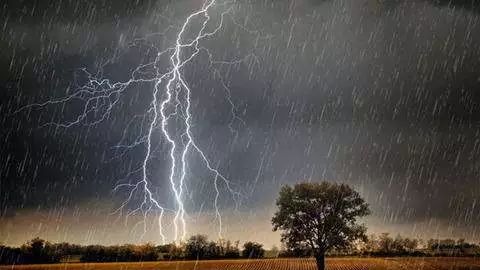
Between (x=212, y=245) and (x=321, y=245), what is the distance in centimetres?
2343

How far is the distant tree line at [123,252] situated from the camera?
1941 inches

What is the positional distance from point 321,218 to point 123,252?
25647mm

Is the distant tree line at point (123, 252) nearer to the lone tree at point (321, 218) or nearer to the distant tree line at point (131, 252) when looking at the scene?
the distant tree line at point (131, 252)

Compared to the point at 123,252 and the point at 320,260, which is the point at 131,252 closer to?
the point at 123,252

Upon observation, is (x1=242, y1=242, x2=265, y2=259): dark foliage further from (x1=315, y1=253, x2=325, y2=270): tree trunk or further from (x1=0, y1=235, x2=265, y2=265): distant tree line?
(x1=315, y1=253, x2=325, y2=270): tree trunk

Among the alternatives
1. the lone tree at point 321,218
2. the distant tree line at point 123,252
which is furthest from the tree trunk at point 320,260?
the distant tree line at point 123,252

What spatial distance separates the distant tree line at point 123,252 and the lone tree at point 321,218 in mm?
18934

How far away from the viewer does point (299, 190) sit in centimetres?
3344

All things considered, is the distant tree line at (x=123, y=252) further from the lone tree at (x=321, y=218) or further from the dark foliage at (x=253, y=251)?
the lone tree at (x=321, y=218)

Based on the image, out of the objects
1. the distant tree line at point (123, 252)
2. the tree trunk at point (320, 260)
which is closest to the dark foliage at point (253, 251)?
the distant tree line at point (123, 252)

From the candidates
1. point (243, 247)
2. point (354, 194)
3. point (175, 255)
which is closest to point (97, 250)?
point (175, 255)

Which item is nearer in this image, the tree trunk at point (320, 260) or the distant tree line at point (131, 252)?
the tree trunk at point (320, 260)

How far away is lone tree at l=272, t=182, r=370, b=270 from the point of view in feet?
107

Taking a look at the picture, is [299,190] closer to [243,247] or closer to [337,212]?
[337,212]
